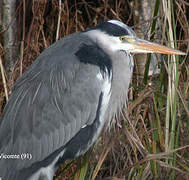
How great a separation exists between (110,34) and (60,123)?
58cm

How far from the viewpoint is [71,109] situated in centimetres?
226

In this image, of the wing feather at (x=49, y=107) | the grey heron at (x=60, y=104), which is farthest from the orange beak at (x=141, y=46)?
the wing feather at (x=49, y=107)

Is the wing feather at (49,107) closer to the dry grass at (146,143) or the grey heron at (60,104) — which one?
the grey heron at (60,104)

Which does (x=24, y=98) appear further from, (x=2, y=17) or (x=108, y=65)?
(x=2, y=17)

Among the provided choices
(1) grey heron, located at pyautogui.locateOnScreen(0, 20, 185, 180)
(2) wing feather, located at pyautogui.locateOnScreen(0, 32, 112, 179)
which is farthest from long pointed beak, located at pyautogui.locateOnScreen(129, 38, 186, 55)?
(2) wing feather, located at pyautogui.locateOnScreen(0, 32, 112, 179)

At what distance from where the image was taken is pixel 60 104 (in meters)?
2.23

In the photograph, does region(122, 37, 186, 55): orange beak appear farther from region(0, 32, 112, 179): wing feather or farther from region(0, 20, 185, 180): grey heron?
region(0, 32, 112, 179): wing feather

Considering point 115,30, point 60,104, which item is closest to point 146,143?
point 60,104

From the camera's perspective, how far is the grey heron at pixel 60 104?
Result: 7.27 ft

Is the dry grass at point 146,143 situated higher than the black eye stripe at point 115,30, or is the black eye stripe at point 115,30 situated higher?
the black eye stripe at point 115,30

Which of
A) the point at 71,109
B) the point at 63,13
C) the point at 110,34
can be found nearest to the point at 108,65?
the point at 110,34

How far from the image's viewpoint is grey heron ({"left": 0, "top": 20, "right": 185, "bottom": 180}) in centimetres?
221

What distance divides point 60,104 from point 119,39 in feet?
1.69

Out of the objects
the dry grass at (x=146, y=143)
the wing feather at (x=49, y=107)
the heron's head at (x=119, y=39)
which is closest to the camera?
the dry grass at (x=146, y=143)
